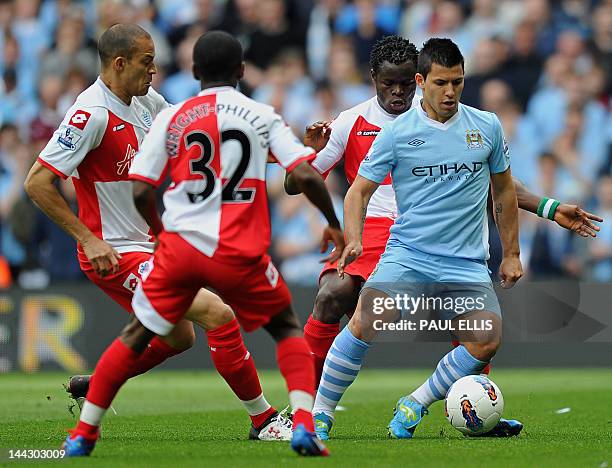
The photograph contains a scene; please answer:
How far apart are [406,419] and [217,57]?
293cm

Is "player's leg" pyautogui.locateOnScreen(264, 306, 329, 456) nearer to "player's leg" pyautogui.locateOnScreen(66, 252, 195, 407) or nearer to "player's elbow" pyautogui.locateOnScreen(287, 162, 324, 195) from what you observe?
"player's elbow" pyautogui.locateOnScreen(287, 162, 324, 195)

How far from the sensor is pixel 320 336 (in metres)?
8.87

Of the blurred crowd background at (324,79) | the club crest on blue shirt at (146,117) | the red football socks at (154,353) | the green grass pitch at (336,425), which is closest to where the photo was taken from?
the green grass pitch at (336,425)

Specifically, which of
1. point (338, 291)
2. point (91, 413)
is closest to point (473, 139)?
point (338, 291)

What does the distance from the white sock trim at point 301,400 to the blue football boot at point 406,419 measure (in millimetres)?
1568

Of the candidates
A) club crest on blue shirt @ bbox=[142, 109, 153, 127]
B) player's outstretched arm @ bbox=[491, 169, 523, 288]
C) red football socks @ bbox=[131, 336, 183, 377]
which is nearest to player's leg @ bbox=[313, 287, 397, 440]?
player's outstretched arm @ bbox=[491, 169, 523, 288]

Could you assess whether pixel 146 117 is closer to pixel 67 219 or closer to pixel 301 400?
pixel 67 219

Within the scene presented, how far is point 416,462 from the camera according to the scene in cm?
653

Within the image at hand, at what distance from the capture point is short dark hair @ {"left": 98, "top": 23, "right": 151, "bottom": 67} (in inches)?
320

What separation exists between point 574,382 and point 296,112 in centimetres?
560

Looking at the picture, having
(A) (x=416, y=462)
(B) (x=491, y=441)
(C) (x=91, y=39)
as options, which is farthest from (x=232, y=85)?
(C) (x=91, y=39)

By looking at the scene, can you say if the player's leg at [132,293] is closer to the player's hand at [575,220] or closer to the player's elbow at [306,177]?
the player's elbow at [306,177]

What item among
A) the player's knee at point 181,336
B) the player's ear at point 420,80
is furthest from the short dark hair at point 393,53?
the player's knee at point 181,336

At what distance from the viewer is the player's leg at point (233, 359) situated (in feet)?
25.3
